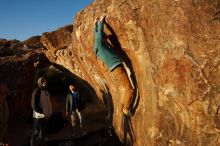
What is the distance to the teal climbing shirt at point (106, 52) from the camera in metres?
10.4

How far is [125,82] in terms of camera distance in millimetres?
10422

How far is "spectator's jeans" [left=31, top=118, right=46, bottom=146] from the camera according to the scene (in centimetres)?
1131

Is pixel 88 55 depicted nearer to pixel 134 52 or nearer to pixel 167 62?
pixel 134 52

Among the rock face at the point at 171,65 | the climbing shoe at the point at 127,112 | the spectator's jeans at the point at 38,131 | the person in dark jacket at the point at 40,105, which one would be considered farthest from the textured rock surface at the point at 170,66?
the spectator's jeans at the point at 38,131

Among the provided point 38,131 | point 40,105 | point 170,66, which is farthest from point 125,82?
point 38,131

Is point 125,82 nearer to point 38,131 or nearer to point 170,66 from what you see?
point 170,66

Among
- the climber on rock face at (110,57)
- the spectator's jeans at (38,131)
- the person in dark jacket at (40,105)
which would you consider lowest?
the spectator's jeans at (38,131)

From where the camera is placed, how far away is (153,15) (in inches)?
342

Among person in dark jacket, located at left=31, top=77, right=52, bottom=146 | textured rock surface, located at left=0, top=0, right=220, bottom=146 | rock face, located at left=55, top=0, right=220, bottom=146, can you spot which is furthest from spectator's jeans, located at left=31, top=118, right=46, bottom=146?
rock face, located at left=55, top=0, right=220, bottom=146

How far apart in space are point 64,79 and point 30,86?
728 centimetres

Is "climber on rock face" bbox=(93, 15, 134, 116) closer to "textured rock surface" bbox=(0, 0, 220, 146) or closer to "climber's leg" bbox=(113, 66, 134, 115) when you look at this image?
"climber's leg" bbox=(113, 66, 134, 115)

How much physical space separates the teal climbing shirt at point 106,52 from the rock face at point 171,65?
0.75 feet

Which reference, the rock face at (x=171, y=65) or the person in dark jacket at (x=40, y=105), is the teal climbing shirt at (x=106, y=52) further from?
the person in dark jacket at (x=40, y=105)

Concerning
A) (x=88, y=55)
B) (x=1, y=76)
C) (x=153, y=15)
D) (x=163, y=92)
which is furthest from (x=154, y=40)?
(x=1, y=76)
